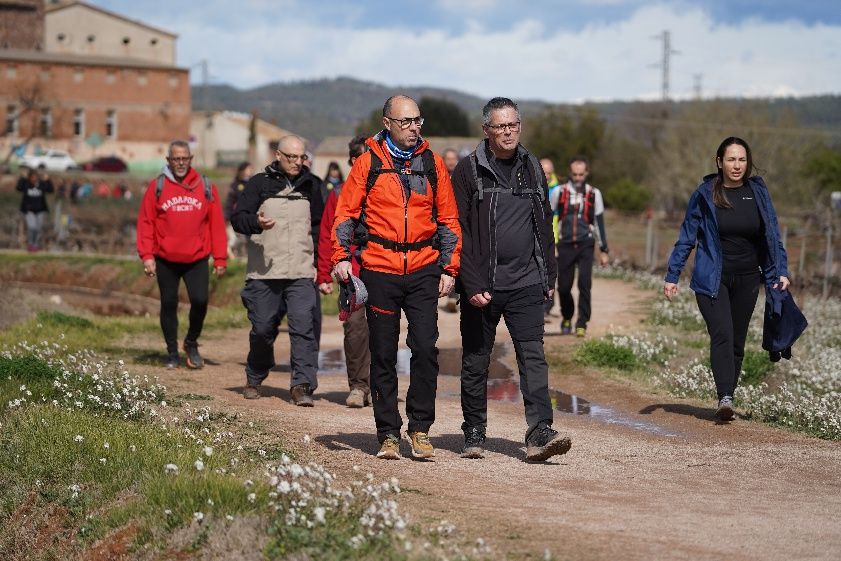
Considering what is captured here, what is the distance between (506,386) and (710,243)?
3.33 metres

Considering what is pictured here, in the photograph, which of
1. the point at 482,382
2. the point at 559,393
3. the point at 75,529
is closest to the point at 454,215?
the point at 482,382

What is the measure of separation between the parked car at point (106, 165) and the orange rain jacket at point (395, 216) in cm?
7018

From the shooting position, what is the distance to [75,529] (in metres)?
7.45

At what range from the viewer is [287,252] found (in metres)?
11.2

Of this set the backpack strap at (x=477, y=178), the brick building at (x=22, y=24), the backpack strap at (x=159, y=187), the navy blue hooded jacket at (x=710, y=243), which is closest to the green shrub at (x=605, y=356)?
the navy blue hooded jacket at (x=710, y=243)

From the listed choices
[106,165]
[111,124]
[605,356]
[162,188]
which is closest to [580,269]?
[605,356]

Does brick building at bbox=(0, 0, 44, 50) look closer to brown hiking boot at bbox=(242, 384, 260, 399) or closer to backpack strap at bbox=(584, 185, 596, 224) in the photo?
backpack strap at bbox=(584, 185, 596, 224)

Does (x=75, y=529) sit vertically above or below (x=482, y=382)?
below

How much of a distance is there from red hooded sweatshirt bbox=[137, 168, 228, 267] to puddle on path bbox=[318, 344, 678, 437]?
6.48ft

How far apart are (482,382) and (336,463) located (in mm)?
1211

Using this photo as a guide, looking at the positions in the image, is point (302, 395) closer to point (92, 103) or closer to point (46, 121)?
point (46, 121)

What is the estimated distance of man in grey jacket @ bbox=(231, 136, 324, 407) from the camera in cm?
1114

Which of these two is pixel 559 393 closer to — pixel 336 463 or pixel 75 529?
pixel 336 463

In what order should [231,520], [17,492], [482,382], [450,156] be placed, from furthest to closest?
1. [450,156]
2. [482,382]
3. [17,492]
4. [231,520]
